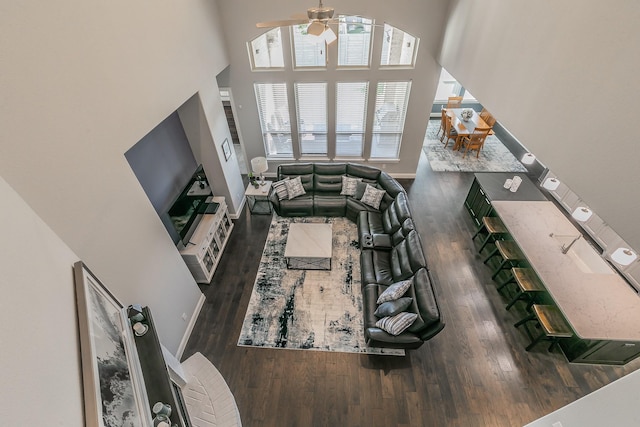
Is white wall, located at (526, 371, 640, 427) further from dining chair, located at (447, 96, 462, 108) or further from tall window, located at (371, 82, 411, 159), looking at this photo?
dining chair, located at (447, 96, 462, 108)

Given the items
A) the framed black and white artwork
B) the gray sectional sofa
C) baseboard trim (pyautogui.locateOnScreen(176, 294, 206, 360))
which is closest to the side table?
the gray sectional sofa

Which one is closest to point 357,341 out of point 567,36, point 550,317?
point 550,317

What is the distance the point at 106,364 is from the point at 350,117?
6.44 meters

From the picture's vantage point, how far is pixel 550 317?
13.3 ft

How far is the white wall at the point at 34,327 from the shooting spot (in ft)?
4.21

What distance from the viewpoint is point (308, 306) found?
4930 mm

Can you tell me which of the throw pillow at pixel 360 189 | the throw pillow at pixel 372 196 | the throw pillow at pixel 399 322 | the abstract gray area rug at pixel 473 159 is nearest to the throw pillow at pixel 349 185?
the throw pillow at pixel 360 189

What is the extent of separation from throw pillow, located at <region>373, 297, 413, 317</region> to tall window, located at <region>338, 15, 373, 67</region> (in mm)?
4995

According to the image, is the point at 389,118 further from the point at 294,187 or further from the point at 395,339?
the point at 395,339

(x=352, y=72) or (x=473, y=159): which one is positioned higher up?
(x=352, y=72)

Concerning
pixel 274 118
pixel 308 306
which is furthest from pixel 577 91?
pixel 274 118

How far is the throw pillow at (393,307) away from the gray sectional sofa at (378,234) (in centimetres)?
9

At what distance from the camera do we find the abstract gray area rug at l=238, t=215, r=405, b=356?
14.7 ft

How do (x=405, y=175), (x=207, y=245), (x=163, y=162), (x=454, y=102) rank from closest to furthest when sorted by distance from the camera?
(x=163, y=162) < (x=207, y=245) < (x=405, y=175) < (x=454, y=102)
